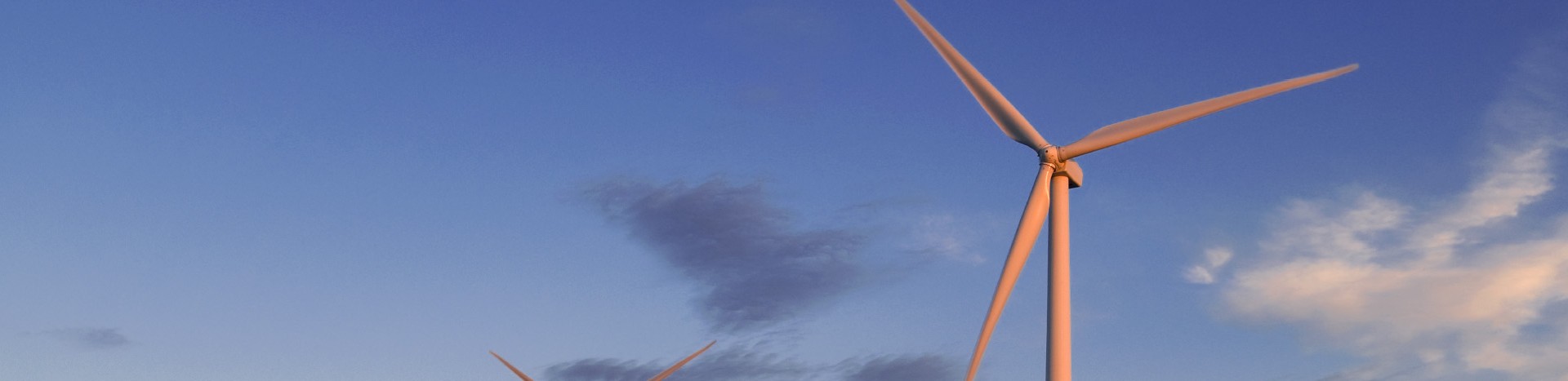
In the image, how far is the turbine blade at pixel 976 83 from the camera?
151 ft

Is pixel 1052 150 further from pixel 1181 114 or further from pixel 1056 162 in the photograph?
pixel 1181 114

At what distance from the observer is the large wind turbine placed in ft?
134

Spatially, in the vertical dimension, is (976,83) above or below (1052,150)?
above

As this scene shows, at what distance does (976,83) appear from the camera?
156 ft

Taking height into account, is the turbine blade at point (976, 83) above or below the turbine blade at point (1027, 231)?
above

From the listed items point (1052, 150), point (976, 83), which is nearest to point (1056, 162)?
point (1052, 150)

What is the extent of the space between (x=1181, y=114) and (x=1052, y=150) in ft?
16.8

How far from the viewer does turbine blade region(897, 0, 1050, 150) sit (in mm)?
46125

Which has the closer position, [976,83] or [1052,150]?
[1052,150]

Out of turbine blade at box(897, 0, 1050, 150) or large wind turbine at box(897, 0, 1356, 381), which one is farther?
turbine blade at box(897, 0, 1050, 150)

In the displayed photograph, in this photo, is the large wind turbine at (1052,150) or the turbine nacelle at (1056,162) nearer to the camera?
the large wind turbine at (1052,150)

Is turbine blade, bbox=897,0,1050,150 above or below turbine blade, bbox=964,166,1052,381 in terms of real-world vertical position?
above

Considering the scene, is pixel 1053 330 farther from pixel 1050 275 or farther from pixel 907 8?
pixel 907 8

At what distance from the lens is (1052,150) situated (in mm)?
43875
